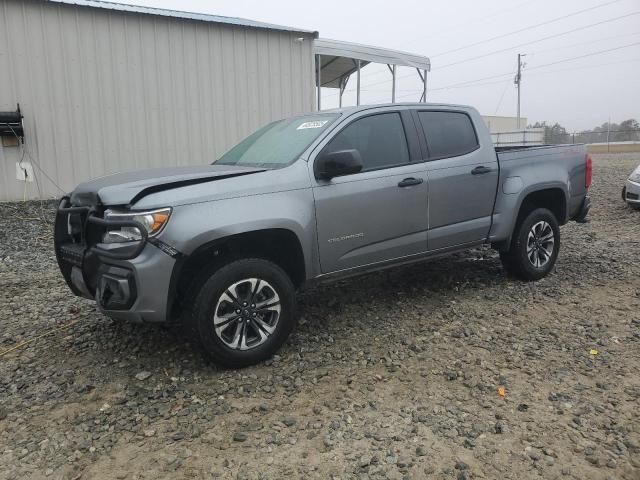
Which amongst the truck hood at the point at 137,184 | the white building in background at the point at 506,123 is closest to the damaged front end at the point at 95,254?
the truck hood at the point at 137,184

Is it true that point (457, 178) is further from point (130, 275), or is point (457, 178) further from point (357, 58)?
point (357, 58)

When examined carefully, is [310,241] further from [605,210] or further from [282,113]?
[605,210]

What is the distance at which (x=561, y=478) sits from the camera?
7.68ft

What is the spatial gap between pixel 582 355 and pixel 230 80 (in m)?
8.35

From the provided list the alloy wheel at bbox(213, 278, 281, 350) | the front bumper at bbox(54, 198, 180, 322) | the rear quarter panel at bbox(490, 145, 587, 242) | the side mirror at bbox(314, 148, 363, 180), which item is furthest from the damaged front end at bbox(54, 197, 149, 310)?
the rear quarter panel at bbox(490, 145, 587, 242)

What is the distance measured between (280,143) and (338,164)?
0.81 m

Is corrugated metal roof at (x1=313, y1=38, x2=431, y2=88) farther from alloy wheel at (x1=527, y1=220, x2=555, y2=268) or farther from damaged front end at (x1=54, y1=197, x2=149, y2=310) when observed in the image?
damaged front end at (x1=54, y1=197, x2=149, y2=310)

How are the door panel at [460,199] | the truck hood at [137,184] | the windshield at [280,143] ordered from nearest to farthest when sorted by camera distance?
the truck hood at [137,184], the windshield at [280,143], the door panel at [460,199]

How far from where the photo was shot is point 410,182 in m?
4.23

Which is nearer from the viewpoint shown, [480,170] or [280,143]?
[280,143]

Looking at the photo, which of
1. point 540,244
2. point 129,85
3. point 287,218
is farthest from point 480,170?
point 129,85

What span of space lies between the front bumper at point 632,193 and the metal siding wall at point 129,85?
6544 mm

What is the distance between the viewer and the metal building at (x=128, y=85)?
27.5ft

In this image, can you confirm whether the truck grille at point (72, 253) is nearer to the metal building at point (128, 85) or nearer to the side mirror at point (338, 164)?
the side mirror at point (338, 164)
